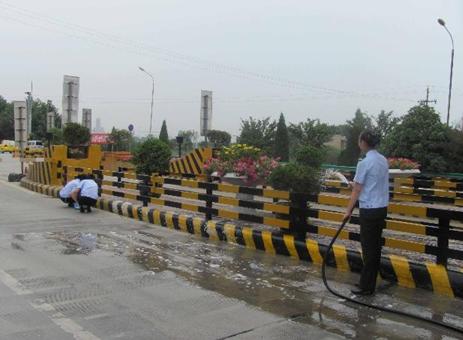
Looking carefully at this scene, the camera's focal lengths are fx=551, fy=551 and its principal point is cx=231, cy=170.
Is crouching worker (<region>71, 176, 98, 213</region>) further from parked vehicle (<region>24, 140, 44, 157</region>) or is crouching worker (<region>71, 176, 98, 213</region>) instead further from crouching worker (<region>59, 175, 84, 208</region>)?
parked vehicle (<region>24, 140, 44, 157</region>)

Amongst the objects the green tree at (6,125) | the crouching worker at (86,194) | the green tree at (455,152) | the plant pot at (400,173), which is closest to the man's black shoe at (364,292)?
the crouching worker at (86,194)

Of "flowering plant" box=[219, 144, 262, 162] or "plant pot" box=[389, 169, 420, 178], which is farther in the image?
"plant pot" box=[389, 169, 420, 178]

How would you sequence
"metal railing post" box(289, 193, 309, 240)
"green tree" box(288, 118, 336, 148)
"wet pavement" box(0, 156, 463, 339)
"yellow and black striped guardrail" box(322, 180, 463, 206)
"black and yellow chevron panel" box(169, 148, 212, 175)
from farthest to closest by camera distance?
"green tree" box(288, 118, 336, 148) → "black and yellow chevron panel" box(169, 148, 212, 175) → "yellow and black striped guardrail" box(322, 180, 463, 206) → "metal railing post" box(289, 193, 309, 240) → "wet pavement" box(0, 156, 463, 339)

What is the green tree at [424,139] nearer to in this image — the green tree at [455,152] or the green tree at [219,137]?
the green tree at [455,152]

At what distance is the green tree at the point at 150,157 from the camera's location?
47.8 feet

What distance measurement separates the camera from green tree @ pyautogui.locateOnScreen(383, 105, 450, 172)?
75.7 feet

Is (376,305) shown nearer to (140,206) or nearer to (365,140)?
(365,140)

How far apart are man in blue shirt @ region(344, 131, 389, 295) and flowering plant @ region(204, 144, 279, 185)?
4.34 m

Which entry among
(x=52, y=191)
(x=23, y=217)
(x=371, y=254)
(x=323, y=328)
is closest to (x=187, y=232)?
(x=23, y=217)

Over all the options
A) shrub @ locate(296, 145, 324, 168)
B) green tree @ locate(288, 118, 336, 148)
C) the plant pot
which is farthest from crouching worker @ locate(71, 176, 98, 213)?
green tree @ locate(288, 118, 336, 148)

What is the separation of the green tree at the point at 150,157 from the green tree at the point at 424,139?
12962 mm

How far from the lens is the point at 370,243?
6.10 meters

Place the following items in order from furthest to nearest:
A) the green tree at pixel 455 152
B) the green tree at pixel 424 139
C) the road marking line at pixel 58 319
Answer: the green tree at pixel 424 139 < the green tree at pixel 455 152 < the road marking line at pixel 58 319

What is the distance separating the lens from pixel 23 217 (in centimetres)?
1209
